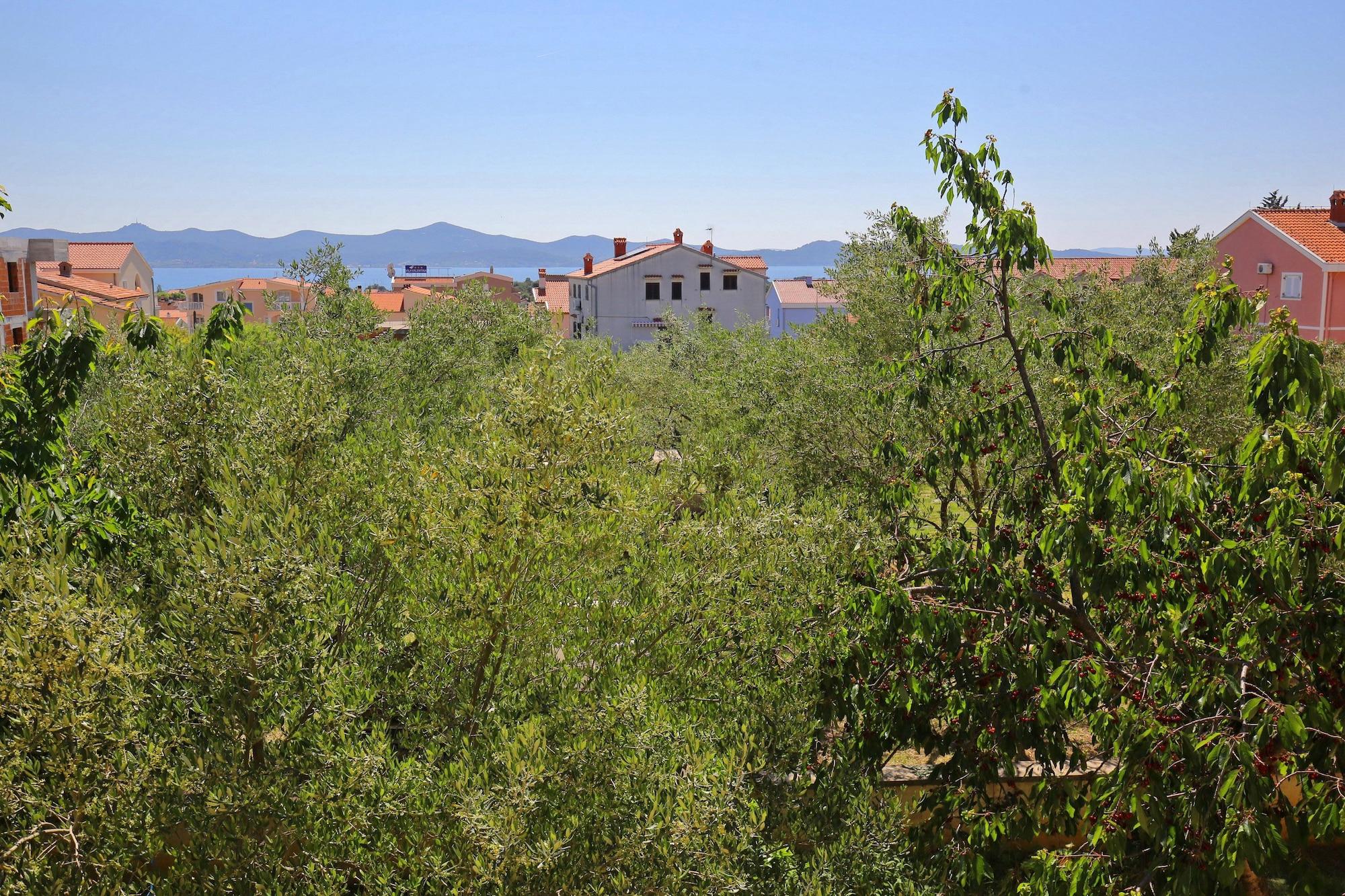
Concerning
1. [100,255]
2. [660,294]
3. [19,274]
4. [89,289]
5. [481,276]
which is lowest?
[19,274]

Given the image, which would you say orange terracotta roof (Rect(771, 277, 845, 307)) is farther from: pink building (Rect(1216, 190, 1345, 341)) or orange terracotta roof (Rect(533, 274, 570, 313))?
pink building (Rect(1216, 190, 1345, 341))

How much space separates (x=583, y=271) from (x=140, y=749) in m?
76.7

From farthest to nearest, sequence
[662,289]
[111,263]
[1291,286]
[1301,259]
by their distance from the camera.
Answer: [662,289]
[111,263]
[1291,286]
[1301,259]

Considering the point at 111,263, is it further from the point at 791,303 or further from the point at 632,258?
the point at 791,303

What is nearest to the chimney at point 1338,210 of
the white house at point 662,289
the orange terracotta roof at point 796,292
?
the white house at point 662,289

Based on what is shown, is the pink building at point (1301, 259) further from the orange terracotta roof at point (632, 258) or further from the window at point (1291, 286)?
the orange terracotta roof at point (632, 258)

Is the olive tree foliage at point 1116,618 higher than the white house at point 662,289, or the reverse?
the white house at point 662,289

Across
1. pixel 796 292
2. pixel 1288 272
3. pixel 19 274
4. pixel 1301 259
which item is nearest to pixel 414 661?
pixel 19 274

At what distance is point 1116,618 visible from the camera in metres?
9.09

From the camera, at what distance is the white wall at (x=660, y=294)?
7700 cm

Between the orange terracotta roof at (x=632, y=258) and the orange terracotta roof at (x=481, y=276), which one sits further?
the orange terracotta roof at (x=632, y=258)

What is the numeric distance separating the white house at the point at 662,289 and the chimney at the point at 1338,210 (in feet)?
117

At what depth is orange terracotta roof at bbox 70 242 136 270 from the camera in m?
74.9

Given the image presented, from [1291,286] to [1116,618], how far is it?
5074cm
